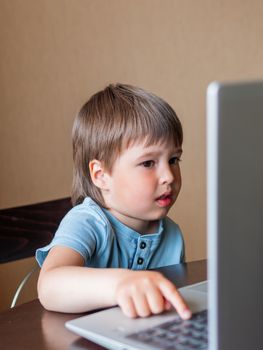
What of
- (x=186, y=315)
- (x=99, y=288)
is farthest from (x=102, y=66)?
(x=186, y=315)

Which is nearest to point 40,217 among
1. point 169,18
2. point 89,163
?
point 89,163

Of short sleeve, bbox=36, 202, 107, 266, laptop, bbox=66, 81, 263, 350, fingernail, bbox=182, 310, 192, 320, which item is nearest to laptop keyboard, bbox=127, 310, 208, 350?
fingernail, bbox=182, 310, 192, 320

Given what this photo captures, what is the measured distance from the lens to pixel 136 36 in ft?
9.90

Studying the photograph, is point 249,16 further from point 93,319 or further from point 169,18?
point 93,319

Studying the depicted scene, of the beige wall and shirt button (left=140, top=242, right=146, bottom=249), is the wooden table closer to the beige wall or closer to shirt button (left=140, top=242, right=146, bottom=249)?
shirt button (left=140, top=242, right=146, bottom=249)

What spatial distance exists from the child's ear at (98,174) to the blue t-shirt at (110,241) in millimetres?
38

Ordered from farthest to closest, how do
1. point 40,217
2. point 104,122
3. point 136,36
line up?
1. point 136,36
2. point 40,217
3. point 104,122

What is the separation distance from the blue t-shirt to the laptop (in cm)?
56

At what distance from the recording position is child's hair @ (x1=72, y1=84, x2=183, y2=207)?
1243 millimetres

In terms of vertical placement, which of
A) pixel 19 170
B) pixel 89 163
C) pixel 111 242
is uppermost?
pixel 89 163

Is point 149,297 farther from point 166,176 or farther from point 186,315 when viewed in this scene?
point 166,176

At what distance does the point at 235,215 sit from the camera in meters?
0.57

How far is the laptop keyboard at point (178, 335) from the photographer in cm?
74

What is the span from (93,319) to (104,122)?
0.50 metres
